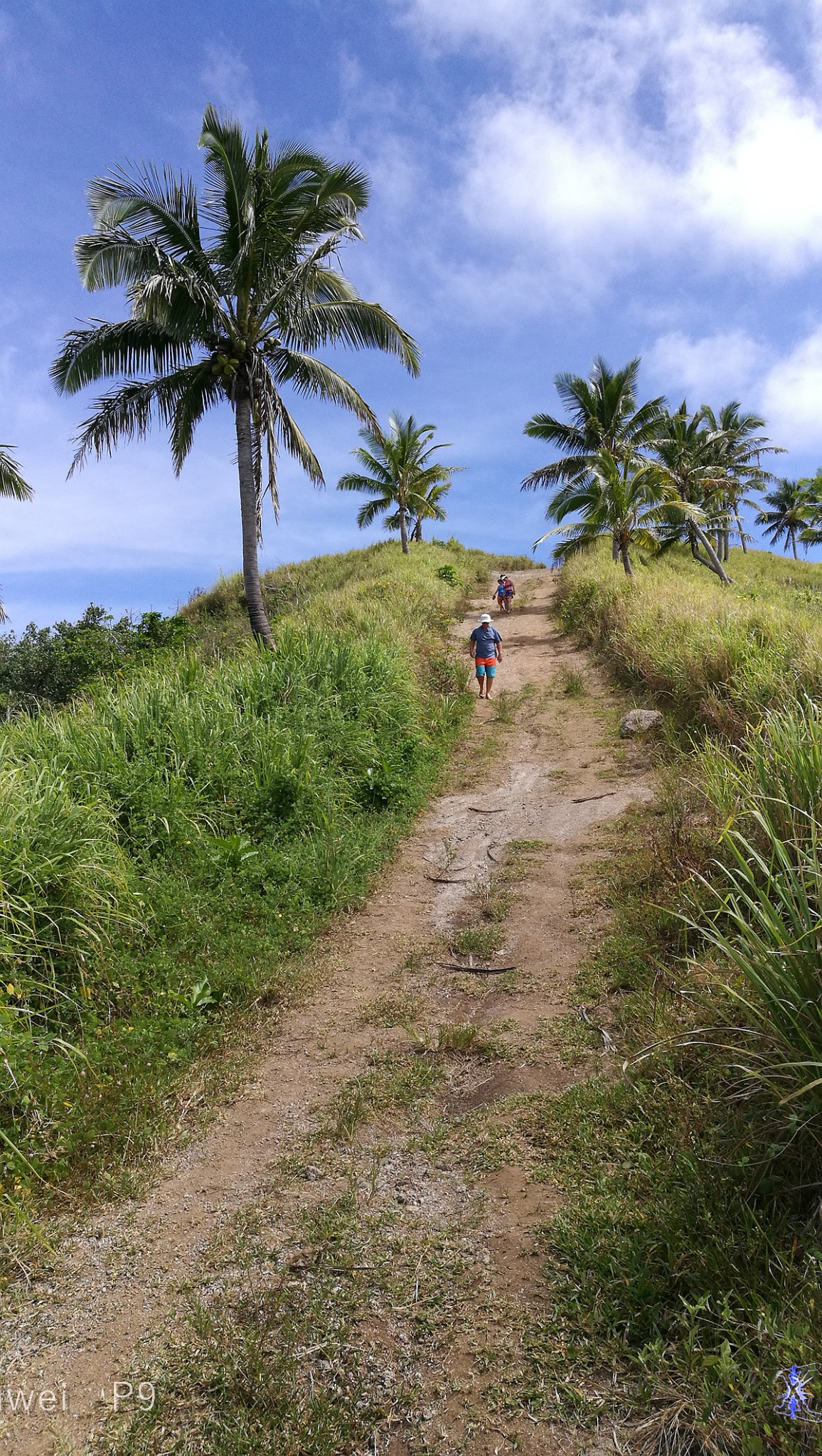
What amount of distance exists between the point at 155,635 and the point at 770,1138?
1503cm

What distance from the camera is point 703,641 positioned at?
9562 mm

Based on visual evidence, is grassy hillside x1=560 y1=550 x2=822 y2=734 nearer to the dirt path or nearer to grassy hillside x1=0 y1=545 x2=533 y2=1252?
the dirt path

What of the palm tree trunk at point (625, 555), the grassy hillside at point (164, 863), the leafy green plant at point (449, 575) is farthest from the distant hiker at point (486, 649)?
the leafy green plant at point (449, 575)

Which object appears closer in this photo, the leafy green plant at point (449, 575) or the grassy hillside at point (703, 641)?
the grassy hillside at point (703, 641)

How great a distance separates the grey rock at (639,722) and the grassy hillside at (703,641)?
0.92ft

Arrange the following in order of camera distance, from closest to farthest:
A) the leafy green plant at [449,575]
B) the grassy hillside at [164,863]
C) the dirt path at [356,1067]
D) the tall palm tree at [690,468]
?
the dirt path at [356,1067]
the grassy hillside at [164,863]
the leafy green plant at [449,575]
the tall palm tree at [690,468]

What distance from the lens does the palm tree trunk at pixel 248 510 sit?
13.1 metres

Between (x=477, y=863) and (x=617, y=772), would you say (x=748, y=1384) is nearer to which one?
(x=477, y=863)

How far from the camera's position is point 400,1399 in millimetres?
2234

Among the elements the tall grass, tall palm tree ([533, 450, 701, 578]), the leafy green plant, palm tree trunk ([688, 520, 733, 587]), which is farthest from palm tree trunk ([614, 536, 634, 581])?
the tall grass

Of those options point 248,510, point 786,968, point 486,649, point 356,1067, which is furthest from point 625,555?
point 786,968

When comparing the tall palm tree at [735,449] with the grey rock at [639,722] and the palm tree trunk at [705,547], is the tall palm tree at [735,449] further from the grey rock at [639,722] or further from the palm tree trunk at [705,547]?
the grey rock at [639,722]

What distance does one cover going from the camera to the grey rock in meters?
9.34

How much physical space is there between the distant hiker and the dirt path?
3.47m
